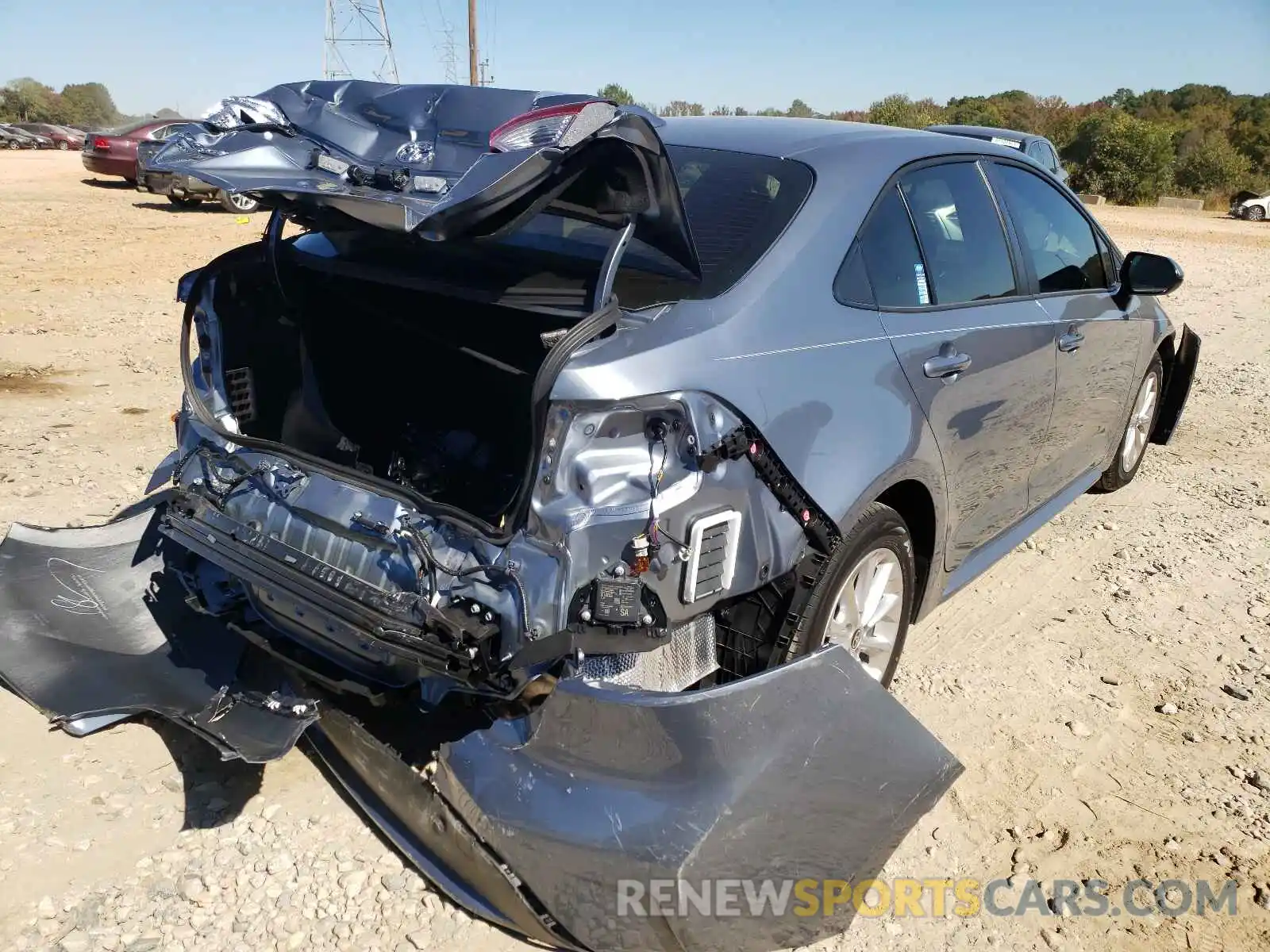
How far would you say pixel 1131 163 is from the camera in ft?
104

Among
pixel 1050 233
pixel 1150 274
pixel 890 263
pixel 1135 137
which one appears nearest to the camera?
pixel 890 263

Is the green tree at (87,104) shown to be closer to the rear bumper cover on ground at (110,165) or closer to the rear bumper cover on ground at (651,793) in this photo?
the rear bumper cover on ground at (110,165)

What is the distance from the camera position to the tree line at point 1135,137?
104 ft

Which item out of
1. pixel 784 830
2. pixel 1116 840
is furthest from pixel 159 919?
pixel 1116 840

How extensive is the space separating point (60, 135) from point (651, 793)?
53044mm

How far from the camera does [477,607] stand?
7.53 ft

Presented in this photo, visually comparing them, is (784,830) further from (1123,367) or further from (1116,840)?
(1123,367)

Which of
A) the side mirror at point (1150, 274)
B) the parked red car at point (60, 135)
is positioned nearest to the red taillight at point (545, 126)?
the side mirror at point (1150, 274)

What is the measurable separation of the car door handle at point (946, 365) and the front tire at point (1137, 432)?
2.47 meters

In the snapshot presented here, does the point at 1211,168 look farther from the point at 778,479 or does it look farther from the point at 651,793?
the point at 651,793

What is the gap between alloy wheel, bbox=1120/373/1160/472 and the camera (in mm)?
5371

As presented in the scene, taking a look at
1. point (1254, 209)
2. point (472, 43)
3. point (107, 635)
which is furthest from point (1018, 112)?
point (107, 635)

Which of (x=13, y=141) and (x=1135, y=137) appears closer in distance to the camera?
(x=1135, y=137)

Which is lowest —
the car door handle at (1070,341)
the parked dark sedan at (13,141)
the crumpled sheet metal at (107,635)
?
the crumpled sheet metal at (107,635)
